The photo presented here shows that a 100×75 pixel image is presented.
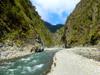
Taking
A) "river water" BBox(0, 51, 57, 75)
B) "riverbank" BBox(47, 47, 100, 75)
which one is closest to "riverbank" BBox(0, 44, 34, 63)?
"river water" BBox(0, 51, 57, 75)

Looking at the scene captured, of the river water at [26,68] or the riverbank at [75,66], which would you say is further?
the river water at [26,68]

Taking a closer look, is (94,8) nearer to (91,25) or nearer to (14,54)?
(91,25)

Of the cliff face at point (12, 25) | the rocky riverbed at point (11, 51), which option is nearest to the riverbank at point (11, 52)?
the rocky riverbed at point (11, 51)

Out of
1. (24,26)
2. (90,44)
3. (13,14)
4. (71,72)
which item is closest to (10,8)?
(13,14)

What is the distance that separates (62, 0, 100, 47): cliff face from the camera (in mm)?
121000

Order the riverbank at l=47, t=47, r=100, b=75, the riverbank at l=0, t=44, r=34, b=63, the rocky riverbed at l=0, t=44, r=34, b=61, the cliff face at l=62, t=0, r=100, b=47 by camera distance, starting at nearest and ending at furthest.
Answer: the riverbank at l=47, t=47, r=100, b=75, the riverbank at l=0, t=44, r=34, b=63, the rocky riverbed at l=0, t=44, r=34, b=61, the cliff face at l=62, t=0, r=100, b=47

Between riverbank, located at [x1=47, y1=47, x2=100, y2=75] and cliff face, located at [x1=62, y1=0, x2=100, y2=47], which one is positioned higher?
cliff face, located at [x1=62, y1=0, x2=100, y2=47]

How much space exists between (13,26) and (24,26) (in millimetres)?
9391

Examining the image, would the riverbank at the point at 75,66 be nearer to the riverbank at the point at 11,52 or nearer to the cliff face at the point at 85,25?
the riverbank at the point at 11,52

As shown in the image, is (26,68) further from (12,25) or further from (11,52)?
(12,25)

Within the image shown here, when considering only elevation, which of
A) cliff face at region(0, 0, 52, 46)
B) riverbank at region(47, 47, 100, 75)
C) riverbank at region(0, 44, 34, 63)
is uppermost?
cliff face at region(0, 0, 52, 46)

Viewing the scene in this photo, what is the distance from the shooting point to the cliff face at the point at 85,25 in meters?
121

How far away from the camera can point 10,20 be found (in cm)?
7969

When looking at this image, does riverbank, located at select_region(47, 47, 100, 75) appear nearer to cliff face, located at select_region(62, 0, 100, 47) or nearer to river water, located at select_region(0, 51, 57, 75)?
river water, located at select_region(0, 51, 57, 75)
